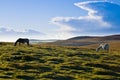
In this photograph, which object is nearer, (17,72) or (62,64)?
(17,72)

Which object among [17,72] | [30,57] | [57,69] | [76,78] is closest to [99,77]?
[76,78]

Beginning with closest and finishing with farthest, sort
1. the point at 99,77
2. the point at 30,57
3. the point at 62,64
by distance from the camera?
1. the point at 99,77
2. the point at 62,64
3. the point at 30,57

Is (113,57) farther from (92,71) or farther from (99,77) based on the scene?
(99,77)

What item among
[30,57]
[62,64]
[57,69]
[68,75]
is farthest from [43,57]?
→ [68,75]

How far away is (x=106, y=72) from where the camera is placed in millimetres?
40625

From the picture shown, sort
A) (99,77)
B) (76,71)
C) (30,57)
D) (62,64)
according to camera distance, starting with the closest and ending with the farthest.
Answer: (99,77) → (76,71) → (62,64) → (30,57)

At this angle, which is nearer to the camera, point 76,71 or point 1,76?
point 1,76

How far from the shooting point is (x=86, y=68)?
42406mm

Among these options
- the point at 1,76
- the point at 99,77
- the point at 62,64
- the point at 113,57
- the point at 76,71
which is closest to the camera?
the point at 1,76

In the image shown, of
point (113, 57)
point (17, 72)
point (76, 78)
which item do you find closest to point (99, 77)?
point (76, 78)

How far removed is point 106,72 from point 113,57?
15019mm

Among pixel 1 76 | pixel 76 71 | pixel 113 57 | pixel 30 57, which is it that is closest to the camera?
pixel 1 76

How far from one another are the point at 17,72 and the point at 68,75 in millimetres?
4846

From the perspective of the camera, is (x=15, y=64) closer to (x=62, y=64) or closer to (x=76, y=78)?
(x=62, y=64)
